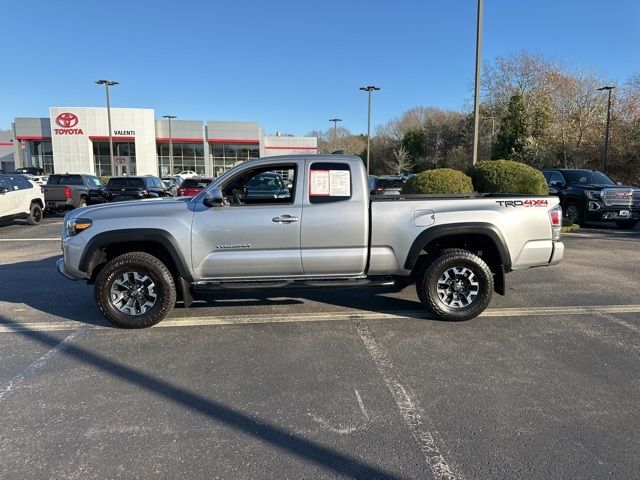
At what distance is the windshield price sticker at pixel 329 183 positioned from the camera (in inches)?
204

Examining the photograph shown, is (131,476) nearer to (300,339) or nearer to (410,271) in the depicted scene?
(300,339)

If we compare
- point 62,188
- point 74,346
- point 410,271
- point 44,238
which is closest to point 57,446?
point 74,346

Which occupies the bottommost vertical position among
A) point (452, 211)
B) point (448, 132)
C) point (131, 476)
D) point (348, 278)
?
point (131, 476)

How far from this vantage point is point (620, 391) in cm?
367

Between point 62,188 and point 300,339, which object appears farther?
point 62,188

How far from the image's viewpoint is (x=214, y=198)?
4977 millimetres

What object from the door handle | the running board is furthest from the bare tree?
the door handle

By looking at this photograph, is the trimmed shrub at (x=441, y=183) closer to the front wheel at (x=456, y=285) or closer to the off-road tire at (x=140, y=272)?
the front wheel at (x=456, y=285)

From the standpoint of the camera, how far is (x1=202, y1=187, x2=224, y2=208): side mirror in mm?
4980

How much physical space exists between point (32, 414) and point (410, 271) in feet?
12.4

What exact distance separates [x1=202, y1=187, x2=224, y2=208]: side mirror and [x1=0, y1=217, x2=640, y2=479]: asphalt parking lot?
1.37m

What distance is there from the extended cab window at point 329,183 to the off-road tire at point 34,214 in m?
13.4

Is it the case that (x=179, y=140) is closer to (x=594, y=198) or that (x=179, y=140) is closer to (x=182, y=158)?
(x=182, y=158)

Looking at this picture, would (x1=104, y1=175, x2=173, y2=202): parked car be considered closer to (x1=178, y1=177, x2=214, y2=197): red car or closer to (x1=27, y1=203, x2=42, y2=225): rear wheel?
(x1=178, y1=177, x2=214, y2=197): red car
